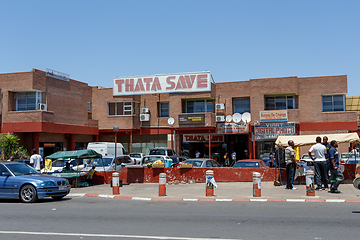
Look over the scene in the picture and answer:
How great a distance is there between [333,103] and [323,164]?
21.9 m

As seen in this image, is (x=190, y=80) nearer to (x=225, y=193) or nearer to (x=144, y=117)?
(x=144, y=117)

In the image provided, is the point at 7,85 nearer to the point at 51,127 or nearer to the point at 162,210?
the point at 51,127

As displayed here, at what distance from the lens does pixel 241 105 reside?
37250 mm

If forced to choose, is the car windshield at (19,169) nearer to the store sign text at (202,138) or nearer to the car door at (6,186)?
the car door at (6,186)

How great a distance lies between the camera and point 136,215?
10422 mm

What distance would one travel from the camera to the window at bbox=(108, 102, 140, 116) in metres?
38.8

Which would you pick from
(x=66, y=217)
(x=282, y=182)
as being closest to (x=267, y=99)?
(x=282, y=182)

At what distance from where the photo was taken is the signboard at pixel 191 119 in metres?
35.7

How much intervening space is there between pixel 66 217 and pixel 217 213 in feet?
13.2

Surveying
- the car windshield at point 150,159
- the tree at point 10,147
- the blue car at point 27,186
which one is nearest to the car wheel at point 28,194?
the blue car at point 27,186

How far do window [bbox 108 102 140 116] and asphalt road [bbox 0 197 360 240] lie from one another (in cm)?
2599

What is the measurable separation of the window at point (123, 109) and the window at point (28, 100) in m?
8.46

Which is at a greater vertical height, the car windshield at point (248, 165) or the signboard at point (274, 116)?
the signboard at point (274, 116)

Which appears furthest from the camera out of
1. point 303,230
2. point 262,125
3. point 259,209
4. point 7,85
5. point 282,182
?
point 262,125
